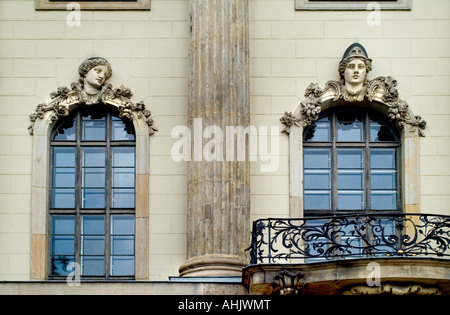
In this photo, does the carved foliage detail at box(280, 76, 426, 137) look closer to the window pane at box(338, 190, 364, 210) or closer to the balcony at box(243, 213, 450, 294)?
the window pane at box(338, 190, 364, 210)

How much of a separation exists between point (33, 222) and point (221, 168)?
330cm

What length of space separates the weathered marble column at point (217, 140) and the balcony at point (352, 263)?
0.60 meters

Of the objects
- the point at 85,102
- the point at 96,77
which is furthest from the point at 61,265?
the point at 96,77

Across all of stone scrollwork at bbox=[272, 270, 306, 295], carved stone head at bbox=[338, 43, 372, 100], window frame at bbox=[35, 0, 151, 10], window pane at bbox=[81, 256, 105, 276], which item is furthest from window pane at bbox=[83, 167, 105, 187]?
carved stone head at bbox=[338, 43, 372, 100]

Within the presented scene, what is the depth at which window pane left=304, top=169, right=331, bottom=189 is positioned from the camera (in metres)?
25.3

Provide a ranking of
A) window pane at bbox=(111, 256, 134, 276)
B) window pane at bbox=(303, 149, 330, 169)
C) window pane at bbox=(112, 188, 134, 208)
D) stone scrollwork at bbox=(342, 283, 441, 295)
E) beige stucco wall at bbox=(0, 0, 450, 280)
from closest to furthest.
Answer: stone scrollwork at bbox=(342, 283, 441, 295) → window pane at bbox=(111, 256, 134, 276) → beige stucco wall at bbox=(0, 0, 450, 280) → window pane at bbox=(112, 188, 134, 208) → window pane at bbox=(303, 149, 330, 169)

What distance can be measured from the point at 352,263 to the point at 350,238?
2502mm

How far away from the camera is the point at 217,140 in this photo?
24375 millimetres

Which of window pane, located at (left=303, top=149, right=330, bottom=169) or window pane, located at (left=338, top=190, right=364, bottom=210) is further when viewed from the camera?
window pane, located at (left=303, top=149, right=330, bottom=169)

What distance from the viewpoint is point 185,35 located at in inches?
1017

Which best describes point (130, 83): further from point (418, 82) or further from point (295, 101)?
point (418, 82)

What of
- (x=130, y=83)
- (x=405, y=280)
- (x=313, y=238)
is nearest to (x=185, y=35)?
(x=130, y=83)

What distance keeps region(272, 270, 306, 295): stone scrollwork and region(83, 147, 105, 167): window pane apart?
439cm
